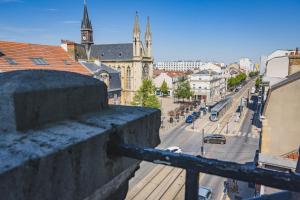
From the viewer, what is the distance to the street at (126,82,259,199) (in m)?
17.7

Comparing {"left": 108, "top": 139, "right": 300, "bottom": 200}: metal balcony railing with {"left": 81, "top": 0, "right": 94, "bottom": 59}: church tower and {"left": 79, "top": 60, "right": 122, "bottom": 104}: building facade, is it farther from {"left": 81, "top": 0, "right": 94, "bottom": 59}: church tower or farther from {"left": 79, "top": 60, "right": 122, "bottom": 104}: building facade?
{"left": 81, "top": 0, "right": 94, "bottom": 59}: church tower

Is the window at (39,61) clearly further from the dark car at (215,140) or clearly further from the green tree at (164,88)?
the green tree at (164,88)

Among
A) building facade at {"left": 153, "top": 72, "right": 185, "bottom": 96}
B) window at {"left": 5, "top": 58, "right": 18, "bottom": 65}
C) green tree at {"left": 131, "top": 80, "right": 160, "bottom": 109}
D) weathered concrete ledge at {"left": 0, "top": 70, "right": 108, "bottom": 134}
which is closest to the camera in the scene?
weathered concrete ledge at {"left": 0, "top": 70, "right": 108, "bottom": 134}

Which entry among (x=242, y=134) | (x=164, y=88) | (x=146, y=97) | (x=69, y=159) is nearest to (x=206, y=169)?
(x=69, y=159)

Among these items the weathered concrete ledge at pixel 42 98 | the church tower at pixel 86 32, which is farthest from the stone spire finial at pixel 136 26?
the weathered concrete ledge at pixel 42 98

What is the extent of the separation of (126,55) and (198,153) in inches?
1402

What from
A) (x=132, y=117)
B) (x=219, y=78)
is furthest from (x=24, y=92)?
(x=219, y=78)

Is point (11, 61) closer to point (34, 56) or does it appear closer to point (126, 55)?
point (34, 56)

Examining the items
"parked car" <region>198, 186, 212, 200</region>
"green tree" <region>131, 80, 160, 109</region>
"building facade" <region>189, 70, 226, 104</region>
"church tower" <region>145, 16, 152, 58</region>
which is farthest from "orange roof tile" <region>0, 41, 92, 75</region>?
"building facade" <region>189, 70, 226, 104</region>

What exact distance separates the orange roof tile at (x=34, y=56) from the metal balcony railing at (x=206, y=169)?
23.9m

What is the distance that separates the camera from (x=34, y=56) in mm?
26891

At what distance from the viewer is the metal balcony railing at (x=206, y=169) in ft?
3.63

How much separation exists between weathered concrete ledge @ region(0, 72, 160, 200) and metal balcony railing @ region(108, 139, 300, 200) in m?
0.14

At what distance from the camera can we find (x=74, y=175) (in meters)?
1.27
